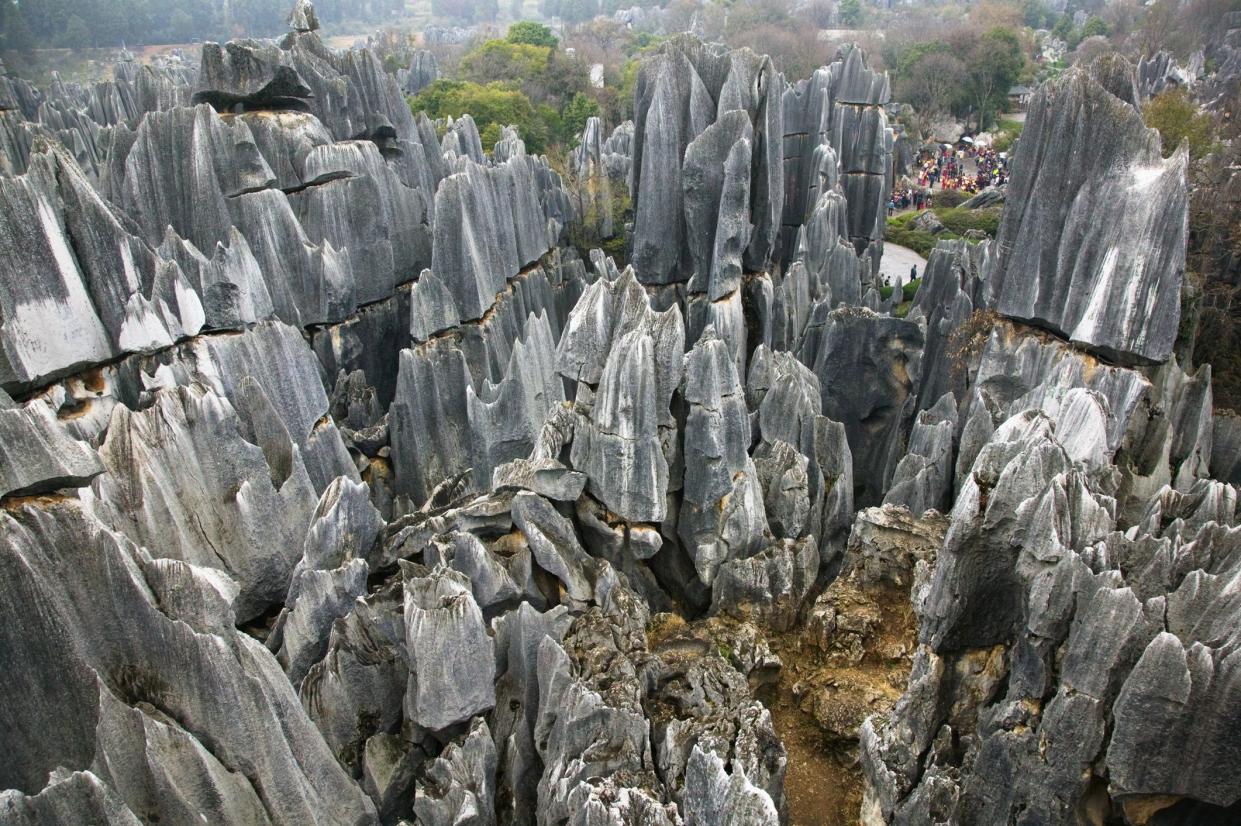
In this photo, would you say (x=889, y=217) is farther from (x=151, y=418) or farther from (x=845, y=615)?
(x=151, y=418)

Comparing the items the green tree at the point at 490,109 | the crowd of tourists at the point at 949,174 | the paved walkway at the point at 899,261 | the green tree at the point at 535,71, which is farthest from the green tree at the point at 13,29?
the crowd of tourists at the point at 949,174

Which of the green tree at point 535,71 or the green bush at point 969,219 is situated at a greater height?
the green tree at point 535,71

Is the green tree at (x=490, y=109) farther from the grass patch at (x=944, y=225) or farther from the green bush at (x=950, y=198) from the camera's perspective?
the green bush at (x=950, y=198)

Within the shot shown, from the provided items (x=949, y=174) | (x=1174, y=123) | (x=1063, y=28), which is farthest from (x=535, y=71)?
(x=1063, y=28)

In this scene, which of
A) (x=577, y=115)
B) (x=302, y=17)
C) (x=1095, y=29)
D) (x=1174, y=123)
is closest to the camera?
(x=302, y=17)

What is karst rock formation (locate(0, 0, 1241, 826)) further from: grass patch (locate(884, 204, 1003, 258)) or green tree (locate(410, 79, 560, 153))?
green tree (locate(410, 79, 560, 153))

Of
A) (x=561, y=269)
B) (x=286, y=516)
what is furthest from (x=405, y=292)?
(x=286, y=516)

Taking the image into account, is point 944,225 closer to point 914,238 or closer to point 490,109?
point 914,238
